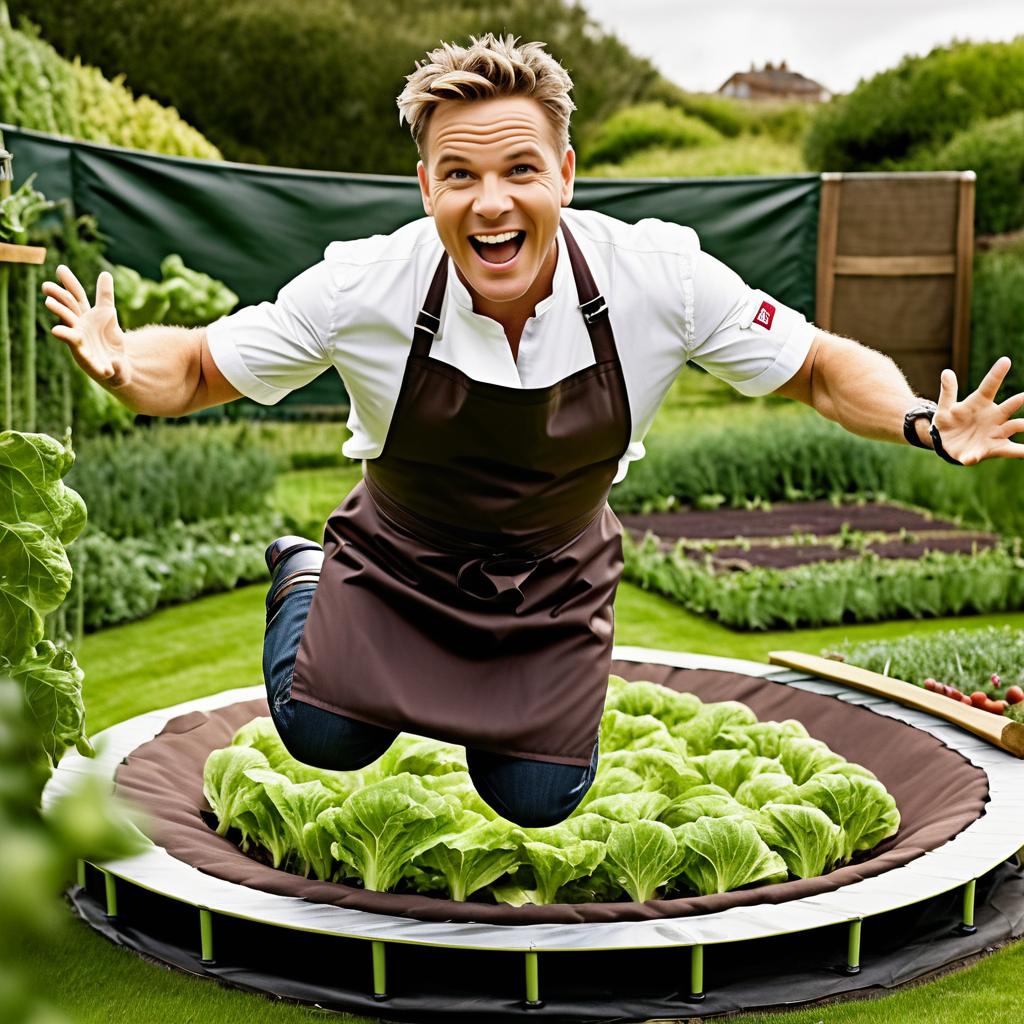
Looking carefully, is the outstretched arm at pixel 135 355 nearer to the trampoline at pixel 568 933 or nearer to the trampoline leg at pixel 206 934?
the trampoline at pixel 568 933

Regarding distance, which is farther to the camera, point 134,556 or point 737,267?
point 737,267

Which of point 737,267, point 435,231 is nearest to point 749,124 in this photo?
point 737,267

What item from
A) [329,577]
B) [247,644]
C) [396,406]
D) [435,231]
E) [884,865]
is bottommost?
[247,644]

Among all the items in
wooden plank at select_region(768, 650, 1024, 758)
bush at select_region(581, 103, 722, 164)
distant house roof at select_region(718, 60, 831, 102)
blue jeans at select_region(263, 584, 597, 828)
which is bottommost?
wooden plank at select_region(768, 650, 1024, 758)

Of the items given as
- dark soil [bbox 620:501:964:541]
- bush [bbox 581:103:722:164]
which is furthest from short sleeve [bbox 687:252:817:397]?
bush [bbox 581:103:722:164]

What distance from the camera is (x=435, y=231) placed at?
2.71m

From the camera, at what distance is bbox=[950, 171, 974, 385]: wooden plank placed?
8000mm

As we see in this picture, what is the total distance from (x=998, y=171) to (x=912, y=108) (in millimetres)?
2874

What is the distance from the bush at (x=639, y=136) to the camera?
17.6 meters

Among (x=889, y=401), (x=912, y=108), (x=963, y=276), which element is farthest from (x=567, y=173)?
(x=912, y=108)

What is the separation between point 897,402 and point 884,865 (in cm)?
102

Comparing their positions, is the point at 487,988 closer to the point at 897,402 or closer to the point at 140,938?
the point at 140,938

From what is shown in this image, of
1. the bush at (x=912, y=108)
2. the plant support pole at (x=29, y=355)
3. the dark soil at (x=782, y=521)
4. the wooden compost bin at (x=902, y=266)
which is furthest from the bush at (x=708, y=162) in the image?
the plant support pole at (x=29, y=355)

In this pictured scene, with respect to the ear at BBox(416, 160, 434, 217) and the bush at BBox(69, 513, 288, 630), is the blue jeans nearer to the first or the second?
the ear at BBox(416, 160, 434, 217)
